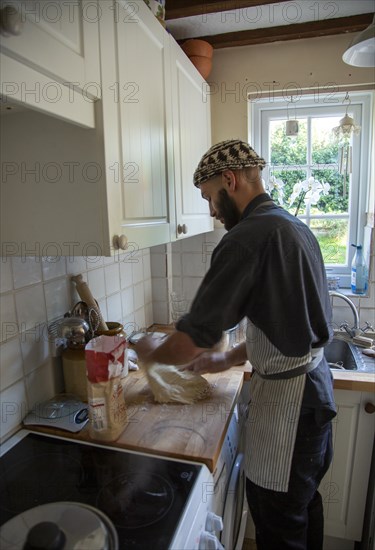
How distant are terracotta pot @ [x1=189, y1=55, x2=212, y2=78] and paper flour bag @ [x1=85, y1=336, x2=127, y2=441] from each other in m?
Answer: 1.30

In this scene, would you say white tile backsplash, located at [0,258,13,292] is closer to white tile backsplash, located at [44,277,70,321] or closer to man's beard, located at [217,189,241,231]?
white tile backsplash, located at [44,277,70,321]

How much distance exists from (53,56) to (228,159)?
512 mm

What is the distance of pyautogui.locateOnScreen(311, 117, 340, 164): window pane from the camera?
Result: 1.82 meters

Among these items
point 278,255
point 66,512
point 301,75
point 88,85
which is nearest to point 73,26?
point 88,85

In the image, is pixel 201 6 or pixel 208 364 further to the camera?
pixel 201 6

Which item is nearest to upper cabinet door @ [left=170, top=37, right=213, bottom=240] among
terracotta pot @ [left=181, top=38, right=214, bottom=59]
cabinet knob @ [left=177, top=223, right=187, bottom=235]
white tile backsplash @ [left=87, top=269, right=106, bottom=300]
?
cabinet knob @ [left=177, top=223, right=187, bottom=235]

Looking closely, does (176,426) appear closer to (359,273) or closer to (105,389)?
(105,389)

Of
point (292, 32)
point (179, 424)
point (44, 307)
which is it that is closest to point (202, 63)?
point (292, 32)

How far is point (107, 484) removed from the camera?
0.80 meters

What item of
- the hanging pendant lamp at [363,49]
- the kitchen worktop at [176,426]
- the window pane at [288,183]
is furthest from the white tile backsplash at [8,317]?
the window pane at [288,183]

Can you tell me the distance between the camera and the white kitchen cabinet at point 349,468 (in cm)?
136

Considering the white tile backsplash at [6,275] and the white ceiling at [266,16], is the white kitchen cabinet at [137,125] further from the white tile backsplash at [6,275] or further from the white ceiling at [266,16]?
the white ceiling at [266,16]

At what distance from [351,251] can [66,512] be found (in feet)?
5.58

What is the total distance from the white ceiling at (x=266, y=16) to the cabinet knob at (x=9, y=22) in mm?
1169
